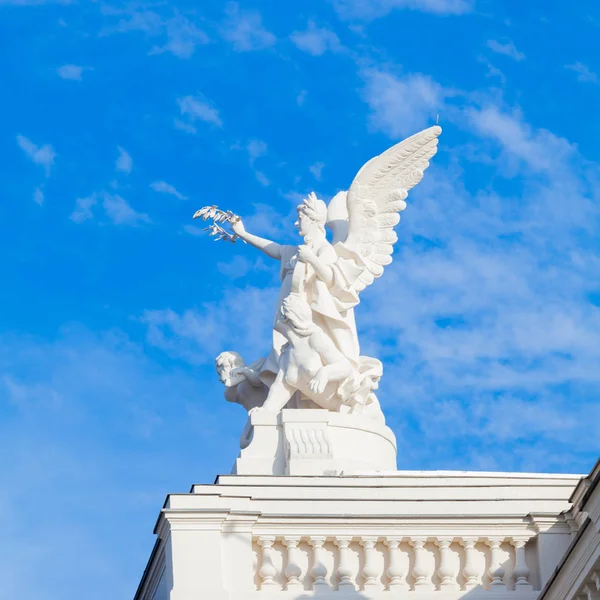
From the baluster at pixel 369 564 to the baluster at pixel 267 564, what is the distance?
1108 mm

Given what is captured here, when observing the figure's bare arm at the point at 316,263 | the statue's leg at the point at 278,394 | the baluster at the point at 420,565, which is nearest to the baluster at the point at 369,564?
the baluster at the point at 420,565

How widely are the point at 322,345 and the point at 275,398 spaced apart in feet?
3.25

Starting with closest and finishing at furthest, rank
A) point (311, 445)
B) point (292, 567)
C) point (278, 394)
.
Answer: point (292, 567) → point (311, 445) → point (278, 394)

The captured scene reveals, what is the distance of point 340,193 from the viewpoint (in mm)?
28172

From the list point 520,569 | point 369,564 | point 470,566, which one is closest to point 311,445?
point 369,564

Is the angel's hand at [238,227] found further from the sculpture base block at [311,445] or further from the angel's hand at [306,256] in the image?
the sculpture base block at [311,445]

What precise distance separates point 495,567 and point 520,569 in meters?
0.31

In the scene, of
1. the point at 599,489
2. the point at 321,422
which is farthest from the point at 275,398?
the point at 599,489

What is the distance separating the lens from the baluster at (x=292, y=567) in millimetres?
22719

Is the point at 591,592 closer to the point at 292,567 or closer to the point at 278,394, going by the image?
the point at 292,567

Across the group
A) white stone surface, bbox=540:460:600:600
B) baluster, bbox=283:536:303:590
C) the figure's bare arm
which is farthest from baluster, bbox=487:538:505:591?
the figure's bare arm

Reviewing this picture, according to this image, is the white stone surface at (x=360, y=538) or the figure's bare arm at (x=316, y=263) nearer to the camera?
the white stone surface at (x=360, y=538)

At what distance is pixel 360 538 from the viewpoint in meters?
23.0

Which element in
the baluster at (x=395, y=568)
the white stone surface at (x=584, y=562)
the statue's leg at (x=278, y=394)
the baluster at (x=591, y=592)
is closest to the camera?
the white stone surface at (x=584, y=562)
